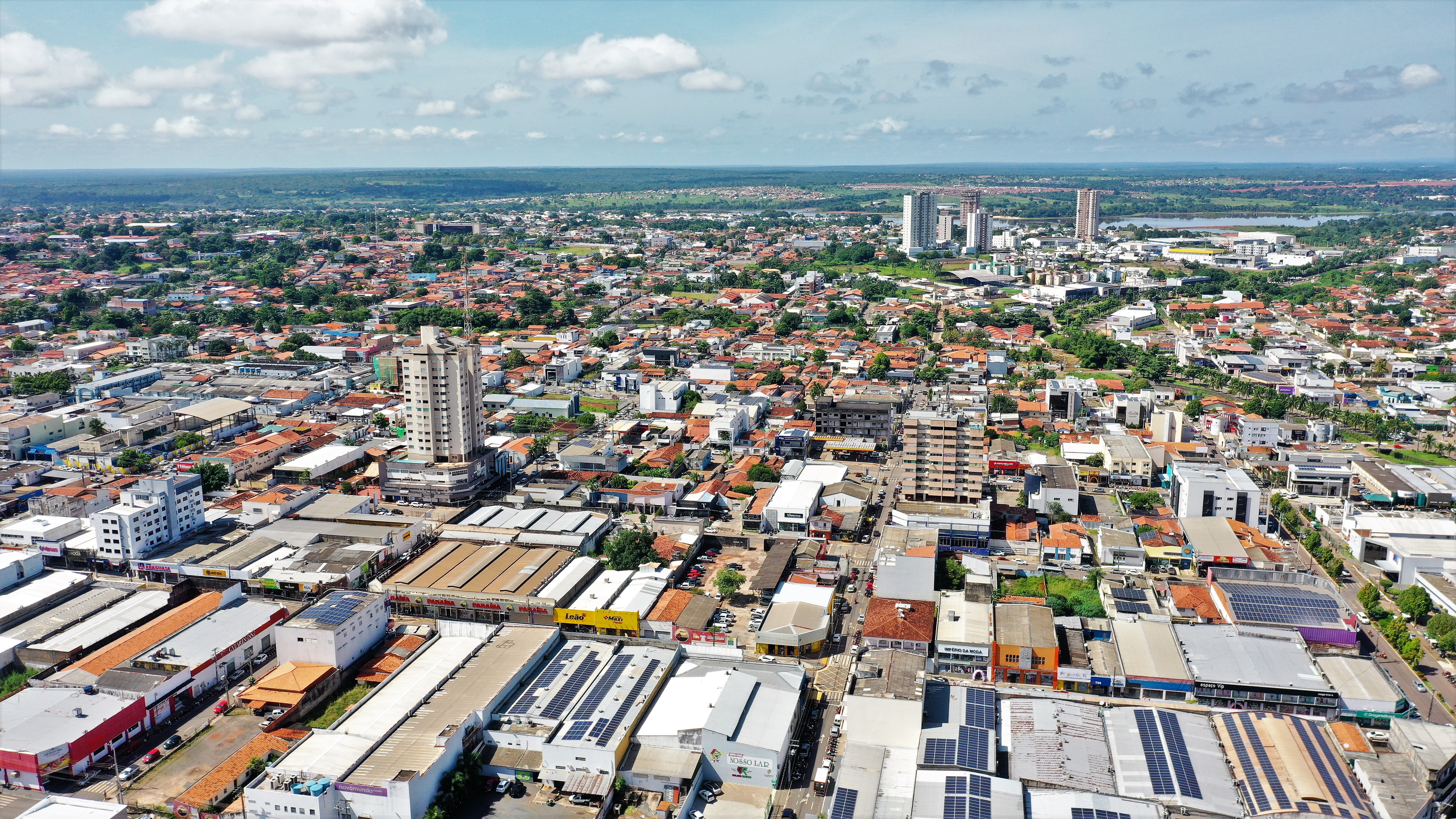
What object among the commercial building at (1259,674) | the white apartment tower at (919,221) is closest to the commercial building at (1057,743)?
the commercial building at (1259,674)

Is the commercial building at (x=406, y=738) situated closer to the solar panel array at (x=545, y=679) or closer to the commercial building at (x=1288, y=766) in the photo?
the solar panel array at (x=545, y=679)

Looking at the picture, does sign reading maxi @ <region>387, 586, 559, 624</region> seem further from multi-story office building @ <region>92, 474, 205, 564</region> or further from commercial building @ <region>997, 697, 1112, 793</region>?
commercial building @ <region>997, 697, 1112, 793</region>

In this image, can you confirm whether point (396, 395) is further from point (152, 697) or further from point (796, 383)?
point (152, 697)

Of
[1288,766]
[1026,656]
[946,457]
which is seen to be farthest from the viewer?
[946,457]

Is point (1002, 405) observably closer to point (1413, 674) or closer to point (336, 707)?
point (1413, 674)

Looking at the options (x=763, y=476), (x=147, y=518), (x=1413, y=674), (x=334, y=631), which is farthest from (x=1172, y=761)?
(x=147, y=518)
